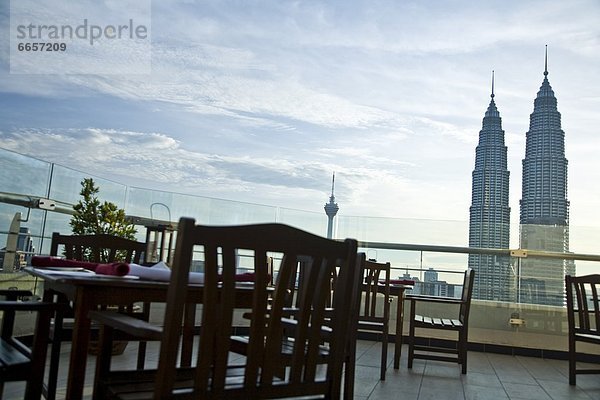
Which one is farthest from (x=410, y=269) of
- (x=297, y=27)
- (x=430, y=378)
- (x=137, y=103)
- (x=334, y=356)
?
(x=137, y=103)

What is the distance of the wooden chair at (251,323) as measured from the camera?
1226 mm

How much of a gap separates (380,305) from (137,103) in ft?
18.8

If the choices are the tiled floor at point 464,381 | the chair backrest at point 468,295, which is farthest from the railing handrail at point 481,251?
the chair backrest at point 468,295

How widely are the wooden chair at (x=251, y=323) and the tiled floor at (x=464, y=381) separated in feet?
5.93

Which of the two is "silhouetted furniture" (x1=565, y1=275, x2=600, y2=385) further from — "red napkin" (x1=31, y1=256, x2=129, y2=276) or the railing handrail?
"red napkin" (x1=31, y1=256, x2=129, y2=276)

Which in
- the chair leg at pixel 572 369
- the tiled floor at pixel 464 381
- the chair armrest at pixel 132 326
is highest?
the chair armrest at pixel 132 326

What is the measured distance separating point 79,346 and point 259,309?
0.61 m

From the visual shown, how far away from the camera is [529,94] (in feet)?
32.9

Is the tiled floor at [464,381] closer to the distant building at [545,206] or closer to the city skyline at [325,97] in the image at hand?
the distant building at [545,206]

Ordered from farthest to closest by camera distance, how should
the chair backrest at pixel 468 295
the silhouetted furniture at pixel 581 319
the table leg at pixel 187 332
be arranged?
the chair backrest at pixel 468 295 → the silhouetted furniture at pixel 581 319 → the table leg at pixel 187 332

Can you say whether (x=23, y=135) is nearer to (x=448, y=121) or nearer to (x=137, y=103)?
(x=137, y=103)

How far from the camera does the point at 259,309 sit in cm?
135

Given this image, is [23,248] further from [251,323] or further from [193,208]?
[251,323]

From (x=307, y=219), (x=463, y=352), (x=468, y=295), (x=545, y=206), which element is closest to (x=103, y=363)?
(x=463, y=352)
